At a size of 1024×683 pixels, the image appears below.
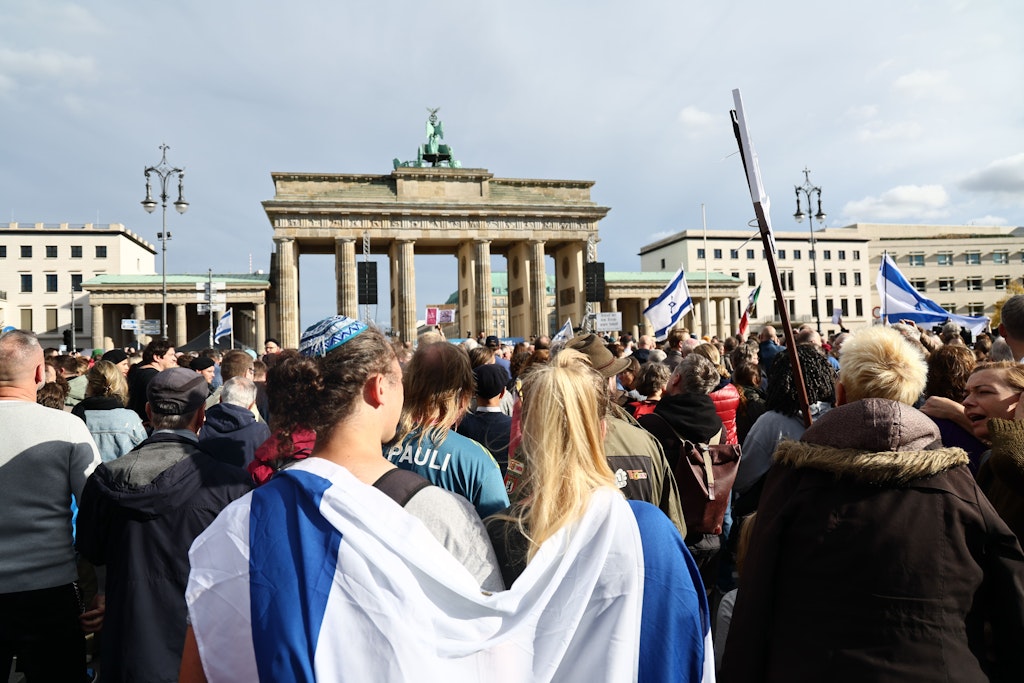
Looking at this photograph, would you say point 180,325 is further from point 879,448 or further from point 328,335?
point 879,448

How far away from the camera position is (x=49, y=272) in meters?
73.7

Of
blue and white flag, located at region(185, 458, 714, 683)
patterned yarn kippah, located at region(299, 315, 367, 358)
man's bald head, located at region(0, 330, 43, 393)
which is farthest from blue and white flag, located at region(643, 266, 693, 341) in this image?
blue and white flag, located at region(185, 458, 714, 683)

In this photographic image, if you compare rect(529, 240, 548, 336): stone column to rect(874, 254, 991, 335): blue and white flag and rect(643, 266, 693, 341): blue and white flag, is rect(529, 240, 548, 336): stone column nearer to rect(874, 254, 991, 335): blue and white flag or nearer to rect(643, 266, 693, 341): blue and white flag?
rect(643, 266, 693, 341): blue and white flag

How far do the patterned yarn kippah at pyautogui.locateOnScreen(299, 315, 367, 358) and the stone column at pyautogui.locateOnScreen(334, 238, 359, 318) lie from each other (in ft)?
149

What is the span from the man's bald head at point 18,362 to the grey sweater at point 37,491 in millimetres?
121

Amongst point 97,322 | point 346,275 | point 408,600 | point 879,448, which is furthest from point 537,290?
point 408,600

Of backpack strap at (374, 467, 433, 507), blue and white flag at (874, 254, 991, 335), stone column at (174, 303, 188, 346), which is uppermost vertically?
stone column at (174, 303, 188, 346)

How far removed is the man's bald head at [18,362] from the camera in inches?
146

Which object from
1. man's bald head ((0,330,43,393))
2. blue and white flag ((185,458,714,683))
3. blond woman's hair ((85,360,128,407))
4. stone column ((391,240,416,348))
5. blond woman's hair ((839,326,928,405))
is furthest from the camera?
stone column ((391,240,416,348))

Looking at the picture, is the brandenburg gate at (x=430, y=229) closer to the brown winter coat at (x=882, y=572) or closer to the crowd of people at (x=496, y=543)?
the crowd of people at (x=496, y=543)

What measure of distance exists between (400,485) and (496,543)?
0.33 metres

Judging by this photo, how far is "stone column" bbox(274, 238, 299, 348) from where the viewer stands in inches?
1815

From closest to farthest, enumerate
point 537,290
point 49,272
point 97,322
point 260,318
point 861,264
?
point 537,290
point 97,322
point 260,318
point 49,272
point 861,264

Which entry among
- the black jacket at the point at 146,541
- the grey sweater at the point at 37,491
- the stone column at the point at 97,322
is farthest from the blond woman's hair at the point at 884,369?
the stone column at the point at 97,322
